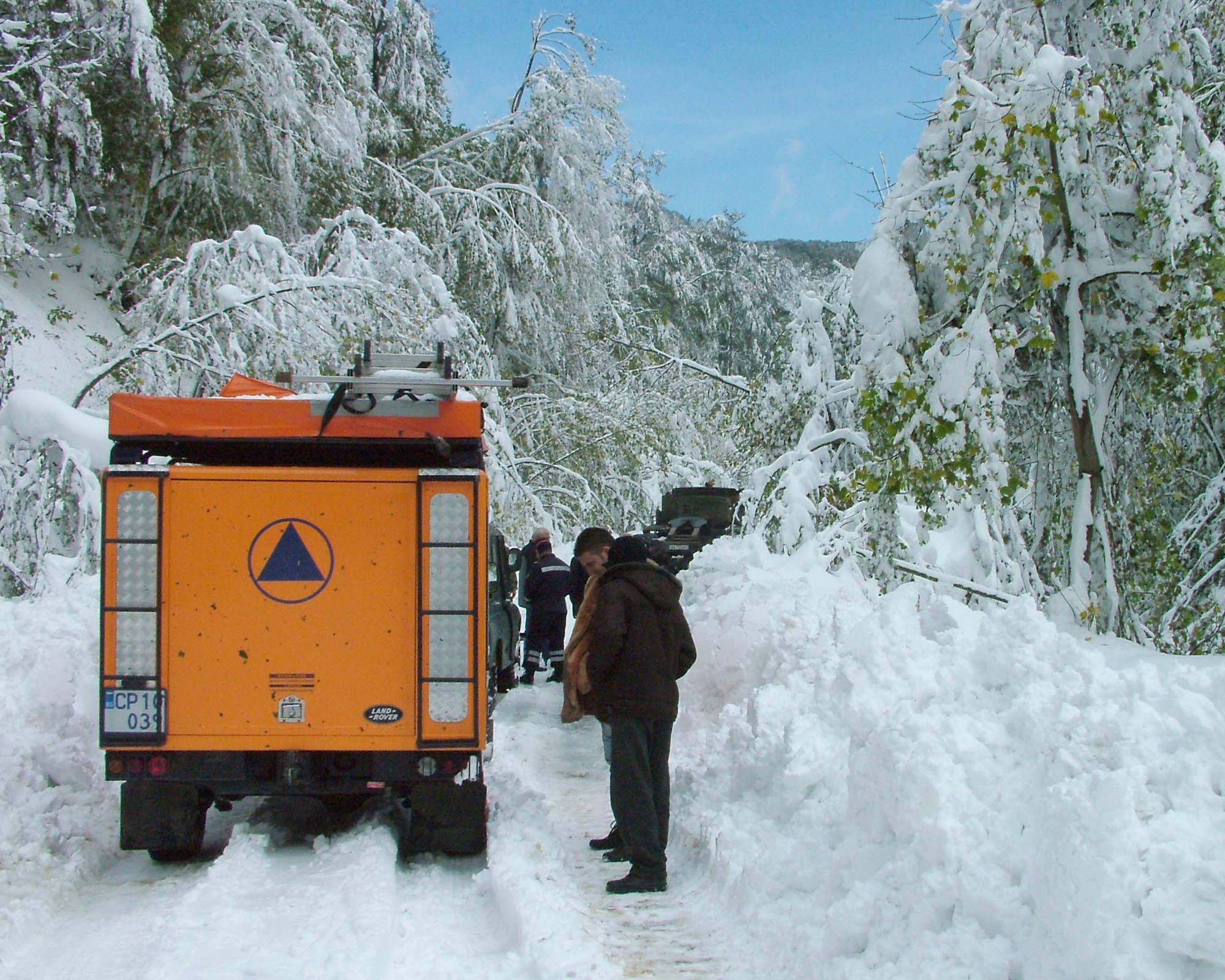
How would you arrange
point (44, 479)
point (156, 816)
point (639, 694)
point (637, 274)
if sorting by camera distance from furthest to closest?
1. point (637, 274)
2. point (44, 479)
3. point (156, 816)
4. point (639, 694)

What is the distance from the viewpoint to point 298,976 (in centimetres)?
478

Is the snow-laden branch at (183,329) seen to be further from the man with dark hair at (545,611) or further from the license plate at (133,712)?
the license plate at (133,712)

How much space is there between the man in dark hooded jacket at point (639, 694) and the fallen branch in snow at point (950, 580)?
10.0 feet

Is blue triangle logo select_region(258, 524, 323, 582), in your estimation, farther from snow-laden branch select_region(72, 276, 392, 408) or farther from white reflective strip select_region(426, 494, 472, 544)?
snow-laden branch select_region(72, 276, 392, 408)

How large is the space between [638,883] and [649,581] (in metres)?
1.65

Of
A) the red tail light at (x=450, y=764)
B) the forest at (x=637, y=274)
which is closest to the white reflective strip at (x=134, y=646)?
the red tail light at (x=450, y=764)

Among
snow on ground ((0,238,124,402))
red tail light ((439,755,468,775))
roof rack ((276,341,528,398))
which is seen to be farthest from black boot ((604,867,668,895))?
snow on ground ((0,238,124,402))

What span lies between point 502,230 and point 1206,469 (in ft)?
53.9

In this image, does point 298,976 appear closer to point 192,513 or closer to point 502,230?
point 192,513

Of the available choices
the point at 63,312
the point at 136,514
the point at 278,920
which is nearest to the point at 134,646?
the point at 136,514

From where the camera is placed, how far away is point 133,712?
6.70 metres

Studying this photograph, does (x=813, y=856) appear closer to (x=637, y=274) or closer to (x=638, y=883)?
(x=638, y=883)

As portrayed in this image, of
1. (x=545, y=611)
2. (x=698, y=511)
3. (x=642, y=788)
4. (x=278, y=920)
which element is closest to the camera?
(x=278, y=920)

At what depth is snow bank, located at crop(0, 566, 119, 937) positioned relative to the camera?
6.29m
